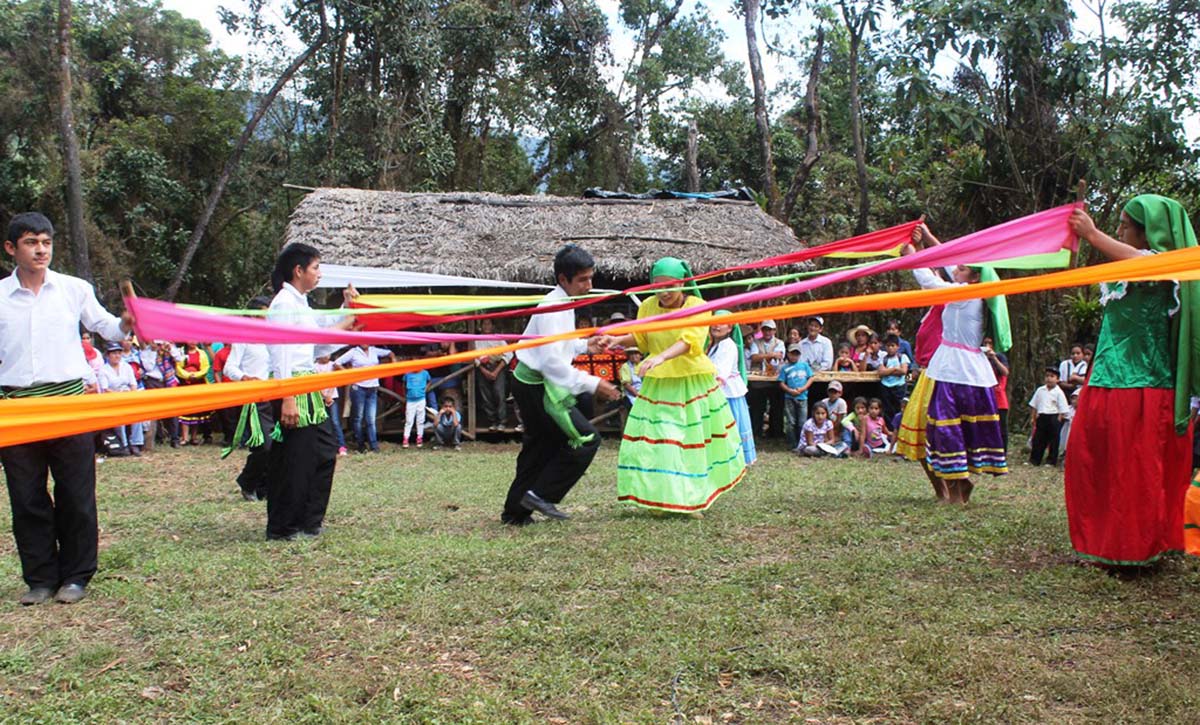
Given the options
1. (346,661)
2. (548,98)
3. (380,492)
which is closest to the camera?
(346,661)

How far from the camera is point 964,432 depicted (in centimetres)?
715

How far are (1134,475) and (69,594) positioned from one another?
4894 millimetres

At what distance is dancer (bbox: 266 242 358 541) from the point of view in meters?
5.92

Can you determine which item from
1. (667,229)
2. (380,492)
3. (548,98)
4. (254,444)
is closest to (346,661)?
(254,444)

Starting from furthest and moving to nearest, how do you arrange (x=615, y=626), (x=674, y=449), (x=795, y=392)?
1. (x=795, y=392)
2. (x=674, y=449)
3. (x=615, y=626)

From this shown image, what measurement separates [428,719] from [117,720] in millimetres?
1047

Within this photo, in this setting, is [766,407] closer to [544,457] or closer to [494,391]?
[494,391]

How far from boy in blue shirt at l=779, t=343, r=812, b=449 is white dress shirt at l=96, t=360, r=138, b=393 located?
26.7ft

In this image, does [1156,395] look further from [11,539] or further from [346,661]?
[11,539]

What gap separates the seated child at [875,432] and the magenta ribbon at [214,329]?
359 inches

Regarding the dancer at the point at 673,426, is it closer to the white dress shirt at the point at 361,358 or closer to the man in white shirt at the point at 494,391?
the white dress shirt at the point at 361,358

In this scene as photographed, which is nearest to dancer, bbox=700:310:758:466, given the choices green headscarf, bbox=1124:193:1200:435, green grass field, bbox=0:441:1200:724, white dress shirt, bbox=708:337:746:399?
white dress shirt, bbox=708:337:746:399

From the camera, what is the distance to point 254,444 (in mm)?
6660

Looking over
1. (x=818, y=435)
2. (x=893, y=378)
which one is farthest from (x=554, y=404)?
(x=893, y=378)
